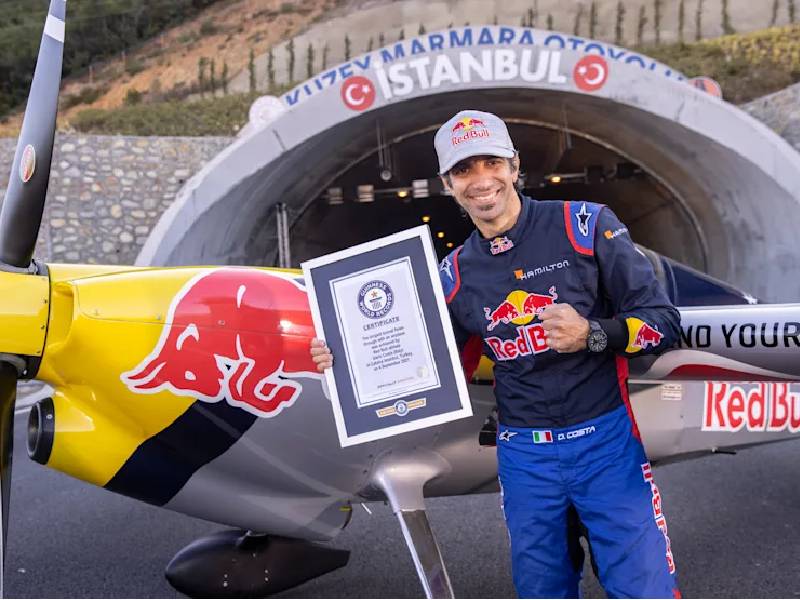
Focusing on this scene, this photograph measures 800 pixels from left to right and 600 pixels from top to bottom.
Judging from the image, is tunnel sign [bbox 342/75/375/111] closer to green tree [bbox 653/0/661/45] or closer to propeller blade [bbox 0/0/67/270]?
propeller blade [bbox 0/0/67/270]

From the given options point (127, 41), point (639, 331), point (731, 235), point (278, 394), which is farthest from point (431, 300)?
point (127, 41)

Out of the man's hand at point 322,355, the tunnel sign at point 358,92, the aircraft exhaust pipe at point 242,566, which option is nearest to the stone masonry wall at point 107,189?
the tunnel sign at point 358,92

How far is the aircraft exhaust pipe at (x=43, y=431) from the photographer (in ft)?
8.44

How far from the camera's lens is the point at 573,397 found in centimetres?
197

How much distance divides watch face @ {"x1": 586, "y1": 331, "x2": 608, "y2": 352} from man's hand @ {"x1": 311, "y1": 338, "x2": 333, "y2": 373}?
0.76 metres

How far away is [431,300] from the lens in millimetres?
2062

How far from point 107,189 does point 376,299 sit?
1334cm

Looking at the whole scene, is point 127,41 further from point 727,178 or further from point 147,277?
point 147,277

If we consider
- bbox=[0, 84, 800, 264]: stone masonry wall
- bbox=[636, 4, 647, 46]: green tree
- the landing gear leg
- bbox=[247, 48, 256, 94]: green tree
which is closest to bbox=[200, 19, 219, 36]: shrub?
bbox=[247, 48, 256, 94]: green tree

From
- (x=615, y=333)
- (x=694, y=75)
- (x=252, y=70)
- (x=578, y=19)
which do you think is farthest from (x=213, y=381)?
(x=578, y=19)

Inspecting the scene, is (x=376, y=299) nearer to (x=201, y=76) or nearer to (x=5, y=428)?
(x=5, y=428)

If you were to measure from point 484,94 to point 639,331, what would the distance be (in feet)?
31.2

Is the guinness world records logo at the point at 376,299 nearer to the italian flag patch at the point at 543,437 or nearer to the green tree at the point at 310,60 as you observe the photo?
the italian flag patch at the point at 543,437

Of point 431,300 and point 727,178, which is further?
point 727,178
